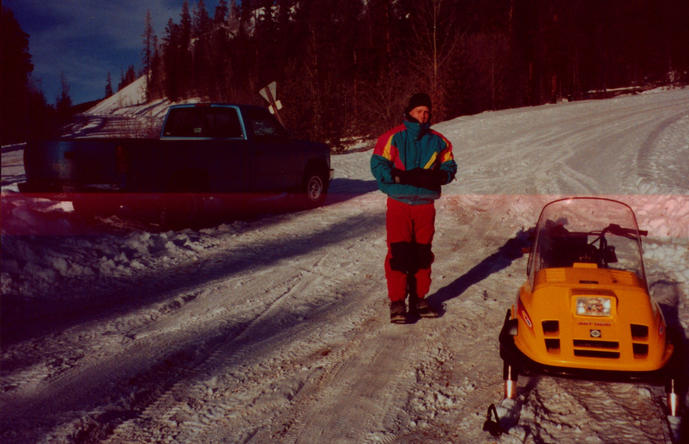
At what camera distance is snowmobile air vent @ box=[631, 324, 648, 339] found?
10.0 feet

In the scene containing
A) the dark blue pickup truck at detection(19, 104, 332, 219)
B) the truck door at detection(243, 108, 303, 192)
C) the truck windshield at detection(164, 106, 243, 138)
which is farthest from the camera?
the truck door at detection(243, 108, 303, 192)

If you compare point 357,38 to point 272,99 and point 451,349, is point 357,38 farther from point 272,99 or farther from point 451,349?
point 451,349

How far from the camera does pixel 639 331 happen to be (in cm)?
307

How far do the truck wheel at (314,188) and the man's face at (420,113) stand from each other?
6.11m

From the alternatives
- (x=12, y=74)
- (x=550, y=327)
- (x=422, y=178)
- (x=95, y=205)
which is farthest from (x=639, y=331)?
(x=12, y=74)

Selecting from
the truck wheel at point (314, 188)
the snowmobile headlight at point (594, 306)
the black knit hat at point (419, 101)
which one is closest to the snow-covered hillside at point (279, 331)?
the snowmobile headlight at point (594, 306)

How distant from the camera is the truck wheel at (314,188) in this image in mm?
10656

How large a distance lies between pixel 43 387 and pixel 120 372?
522mm

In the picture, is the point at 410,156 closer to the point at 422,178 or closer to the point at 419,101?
the point at 422,178

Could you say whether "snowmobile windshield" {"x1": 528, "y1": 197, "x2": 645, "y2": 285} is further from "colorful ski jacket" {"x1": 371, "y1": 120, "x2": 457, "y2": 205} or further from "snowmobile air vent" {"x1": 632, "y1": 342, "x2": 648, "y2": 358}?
"colorful ski jacket" {"x1": 371, "y1": 120, "x2": 457, "y2": 205}

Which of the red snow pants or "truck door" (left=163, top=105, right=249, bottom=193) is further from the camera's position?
"truck door" (left=163, top=105, right=249, bottom=193)

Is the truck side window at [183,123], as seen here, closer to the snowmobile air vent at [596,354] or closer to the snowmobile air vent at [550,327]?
the snowmobile air vent at [550,327]

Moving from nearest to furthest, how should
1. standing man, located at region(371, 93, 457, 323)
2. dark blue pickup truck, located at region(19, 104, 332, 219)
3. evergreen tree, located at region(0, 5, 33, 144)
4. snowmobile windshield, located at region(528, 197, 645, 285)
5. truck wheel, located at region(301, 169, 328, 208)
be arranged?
1. snowmobile windshield, located at region(528, 197, 645, 285)
2. standing man, located at region(371, 93, 457, 323)
3. evergreen tree, located at region(0, 5, 33, 144)
4. dark blue pickup truck, located at region(19, 104, 332, 219)
5. truck wheel, located at region(301, 169, 328, 208)

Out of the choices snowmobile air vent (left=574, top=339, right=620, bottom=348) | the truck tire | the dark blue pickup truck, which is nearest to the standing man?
snowmobile air vent (left=574, top=339, right=620, bottom=348)
